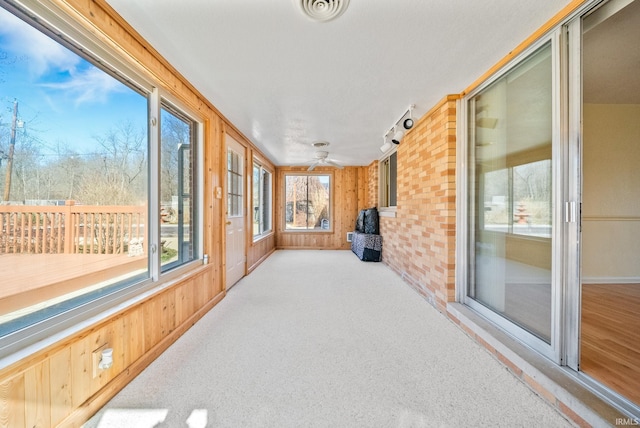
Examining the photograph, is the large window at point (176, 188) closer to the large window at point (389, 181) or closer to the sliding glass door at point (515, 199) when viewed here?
the sliding glass door at point (515, 199)

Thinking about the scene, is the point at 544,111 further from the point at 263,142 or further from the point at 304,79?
the point at 263,142

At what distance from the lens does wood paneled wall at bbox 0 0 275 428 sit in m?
1.06

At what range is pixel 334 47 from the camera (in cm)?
178

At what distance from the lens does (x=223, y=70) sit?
2.10 m

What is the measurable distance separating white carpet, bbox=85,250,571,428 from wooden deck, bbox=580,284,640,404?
405mm

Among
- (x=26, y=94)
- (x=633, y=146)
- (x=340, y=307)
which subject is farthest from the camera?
(x=633, y=146)

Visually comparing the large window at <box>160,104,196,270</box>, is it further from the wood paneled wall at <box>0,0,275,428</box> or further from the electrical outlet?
the electrical outlet

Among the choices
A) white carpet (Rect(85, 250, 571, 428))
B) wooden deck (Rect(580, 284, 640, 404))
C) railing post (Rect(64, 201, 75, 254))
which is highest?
railing post (Rect(64, 201, 75, 254))

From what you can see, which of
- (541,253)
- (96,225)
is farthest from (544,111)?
(96,225)

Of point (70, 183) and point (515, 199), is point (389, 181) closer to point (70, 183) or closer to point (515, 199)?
point (515, 199)

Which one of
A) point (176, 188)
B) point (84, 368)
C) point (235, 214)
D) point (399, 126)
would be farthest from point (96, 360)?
point (399, 126)

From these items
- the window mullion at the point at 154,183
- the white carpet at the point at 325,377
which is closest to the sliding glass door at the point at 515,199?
the white carpet at the point at 325,377

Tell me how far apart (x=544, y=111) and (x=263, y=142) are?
3.72 metres

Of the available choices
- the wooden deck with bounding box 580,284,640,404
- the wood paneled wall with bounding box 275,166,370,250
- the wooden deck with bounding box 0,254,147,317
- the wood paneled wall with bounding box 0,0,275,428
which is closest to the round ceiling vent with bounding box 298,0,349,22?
the wood paneled wall with bounding box 0,0,275,428
